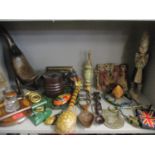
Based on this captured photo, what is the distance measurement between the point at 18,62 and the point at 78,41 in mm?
356

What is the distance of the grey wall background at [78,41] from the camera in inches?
36.4

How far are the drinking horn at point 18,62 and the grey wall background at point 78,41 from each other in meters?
0.09

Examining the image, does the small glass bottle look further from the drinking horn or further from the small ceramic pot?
the small ceramic pot

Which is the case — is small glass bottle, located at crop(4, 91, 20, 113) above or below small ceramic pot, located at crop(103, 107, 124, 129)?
above

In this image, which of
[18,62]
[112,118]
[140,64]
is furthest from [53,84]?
[140,64]

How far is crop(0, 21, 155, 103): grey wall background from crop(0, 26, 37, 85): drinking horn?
9 cm

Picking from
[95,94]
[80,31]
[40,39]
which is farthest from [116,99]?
[40,39]

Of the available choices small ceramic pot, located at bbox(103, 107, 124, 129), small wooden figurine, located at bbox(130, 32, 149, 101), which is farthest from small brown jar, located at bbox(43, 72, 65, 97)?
small wooden figurine, located at bbox(130, 32, 149, 101)

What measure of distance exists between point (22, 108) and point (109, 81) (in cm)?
52

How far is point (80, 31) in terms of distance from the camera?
3.09ft

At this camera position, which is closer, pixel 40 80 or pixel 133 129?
pixel 133 129

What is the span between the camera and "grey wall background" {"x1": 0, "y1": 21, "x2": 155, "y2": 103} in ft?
3.03

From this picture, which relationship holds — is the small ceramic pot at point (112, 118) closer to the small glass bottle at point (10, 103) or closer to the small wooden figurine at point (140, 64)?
the small wooden figurine at point (140, 64)
